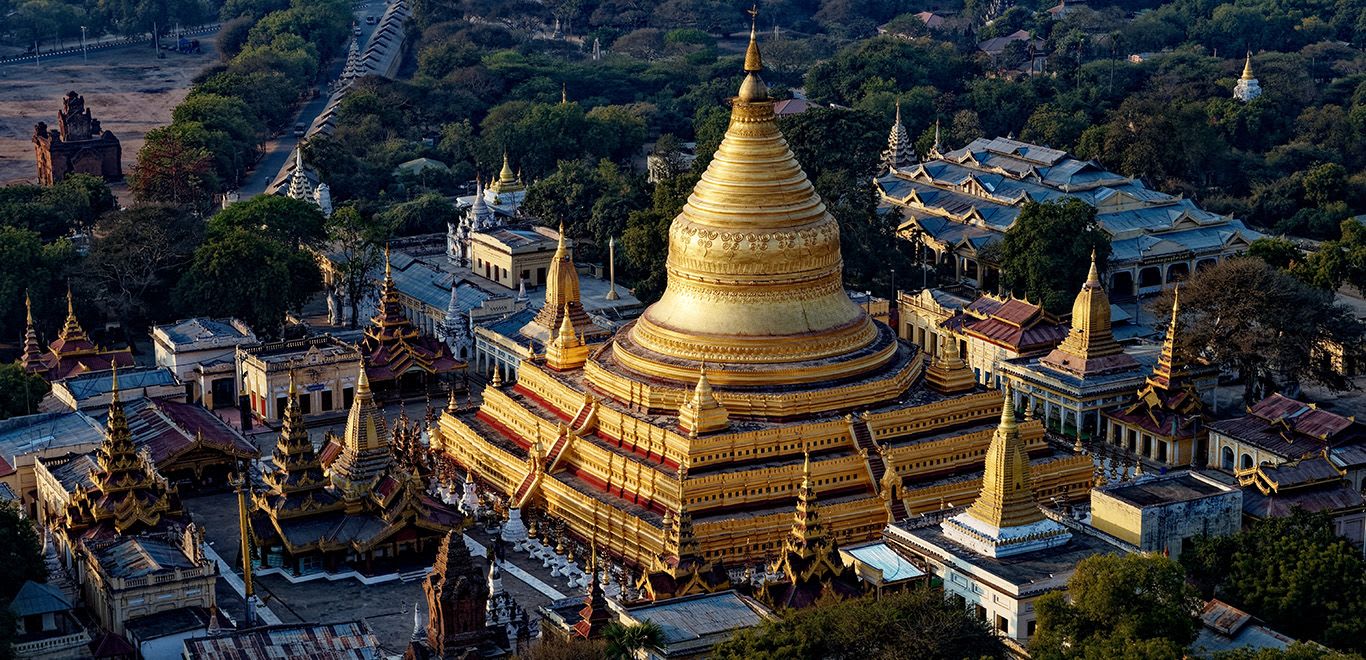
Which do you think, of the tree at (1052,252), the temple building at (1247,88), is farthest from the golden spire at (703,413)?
the temple building at (1247,88)

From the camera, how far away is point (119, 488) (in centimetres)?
6141

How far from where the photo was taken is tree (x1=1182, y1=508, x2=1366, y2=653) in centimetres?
5309

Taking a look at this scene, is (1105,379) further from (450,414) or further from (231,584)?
(231,584)

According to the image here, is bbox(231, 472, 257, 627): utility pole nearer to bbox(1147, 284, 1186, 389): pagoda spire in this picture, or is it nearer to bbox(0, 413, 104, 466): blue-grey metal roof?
bbox(0, 413, 104, 466): blue-grey metal roof

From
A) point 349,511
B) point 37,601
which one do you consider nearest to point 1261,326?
point 349,511

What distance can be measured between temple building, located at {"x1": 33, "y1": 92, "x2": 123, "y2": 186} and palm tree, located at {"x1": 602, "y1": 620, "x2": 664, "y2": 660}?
249ft

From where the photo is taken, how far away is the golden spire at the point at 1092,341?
74.6 meters

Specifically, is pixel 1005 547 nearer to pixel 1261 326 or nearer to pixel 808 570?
pixel 808 570

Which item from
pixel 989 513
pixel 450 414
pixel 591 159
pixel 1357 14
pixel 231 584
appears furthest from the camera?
pixel 1357 14

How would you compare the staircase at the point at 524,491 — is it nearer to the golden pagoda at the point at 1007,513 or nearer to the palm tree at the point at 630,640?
the golden pagoda at the point at 1007,513

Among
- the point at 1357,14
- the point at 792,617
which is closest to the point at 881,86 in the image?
the point at 1357,14

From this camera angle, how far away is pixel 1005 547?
56281 mm

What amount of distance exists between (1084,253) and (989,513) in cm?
3236

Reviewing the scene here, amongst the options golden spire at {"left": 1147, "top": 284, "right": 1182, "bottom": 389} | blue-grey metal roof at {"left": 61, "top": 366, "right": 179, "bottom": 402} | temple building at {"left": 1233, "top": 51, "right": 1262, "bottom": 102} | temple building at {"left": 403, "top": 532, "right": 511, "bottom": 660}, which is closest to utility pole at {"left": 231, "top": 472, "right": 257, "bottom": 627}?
temple building at {"left": 403, "top": 532, "right": 511, "bottom": 660}
